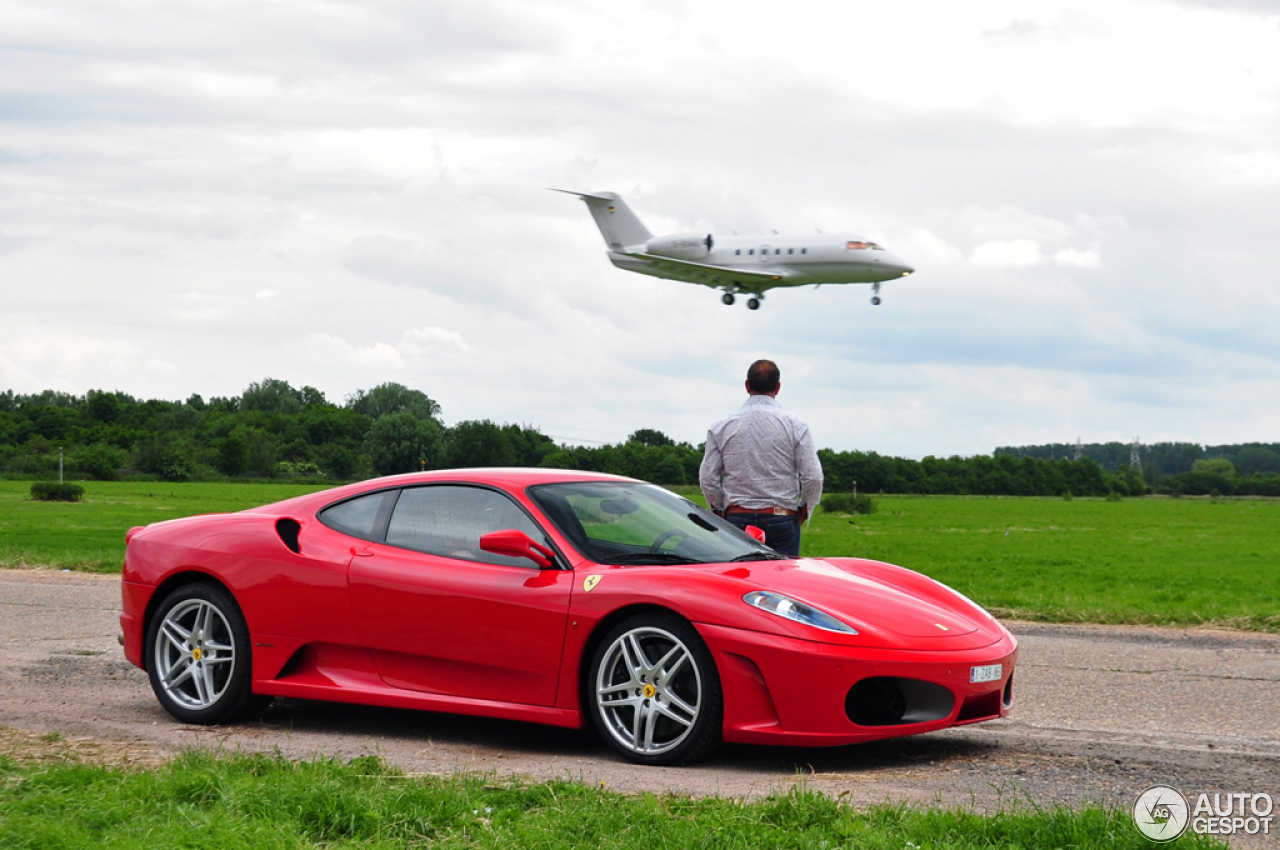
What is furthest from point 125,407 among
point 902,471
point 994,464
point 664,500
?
point 664,500

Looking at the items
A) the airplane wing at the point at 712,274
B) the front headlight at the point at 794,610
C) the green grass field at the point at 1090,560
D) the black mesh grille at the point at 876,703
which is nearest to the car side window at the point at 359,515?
the front headlight at the point at 794,610

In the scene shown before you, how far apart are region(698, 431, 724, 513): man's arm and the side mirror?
100 inches

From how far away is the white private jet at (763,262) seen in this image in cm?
5231

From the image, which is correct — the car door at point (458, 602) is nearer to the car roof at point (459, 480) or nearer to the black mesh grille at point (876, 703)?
the car roof at point (459, 480)

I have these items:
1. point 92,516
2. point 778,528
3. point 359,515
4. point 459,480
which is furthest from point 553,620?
point 92,516

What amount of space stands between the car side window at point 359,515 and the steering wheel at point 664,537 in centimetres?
139

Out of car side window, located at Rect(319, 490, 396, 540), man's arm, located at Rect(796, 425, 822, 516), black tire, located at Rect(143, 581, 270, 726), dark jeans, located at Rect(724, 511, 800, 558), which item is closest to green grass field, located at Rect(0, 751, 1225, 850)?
black tire, located at Rect(143, 581, 270, 726)

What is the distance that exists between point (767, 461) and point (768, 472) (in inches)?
2.7

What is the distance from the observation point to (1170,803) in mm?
4617

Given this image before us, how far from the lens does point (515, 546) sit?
5.93 m

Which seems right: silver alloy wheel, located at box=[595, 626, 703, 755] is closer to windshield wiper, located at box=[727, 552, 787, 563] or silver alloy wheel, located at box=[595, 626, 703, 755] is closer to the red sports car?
the red sports car

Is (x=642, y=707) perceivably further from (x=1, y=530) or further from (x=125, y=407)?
(x=125, y=407)

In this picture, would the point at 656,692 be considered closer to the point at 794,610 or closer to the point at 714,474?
the point at 794,610

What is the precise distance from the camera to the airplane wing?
52.8m
